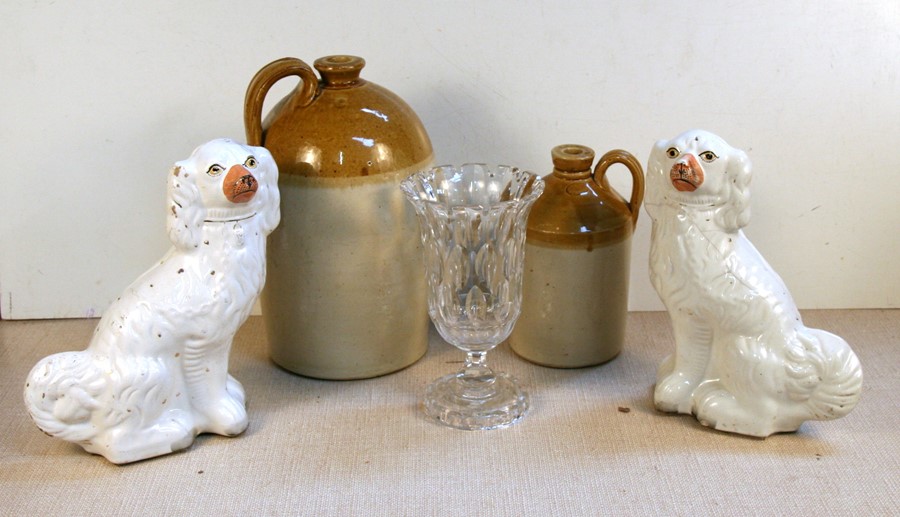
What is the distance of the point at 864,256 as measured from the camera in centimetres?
192

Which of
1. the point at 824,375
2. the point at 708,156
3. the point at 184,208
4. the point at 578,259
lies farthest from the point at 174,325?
the point at 824,375

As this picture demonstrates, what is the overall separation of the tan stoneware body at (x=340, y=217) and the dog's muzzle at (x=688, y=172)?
376 millimetres

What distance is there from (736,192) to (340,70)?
57 cm

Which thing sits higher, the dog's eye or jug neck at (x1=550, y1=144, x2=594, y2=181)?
the dog's eye

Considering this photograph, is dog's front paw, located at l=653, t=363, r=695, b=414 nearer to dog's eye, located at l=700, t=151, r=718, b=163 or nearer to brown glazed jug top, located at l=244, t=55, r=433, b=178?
dog's eye, located at l=700, t=151, r=718, b=163

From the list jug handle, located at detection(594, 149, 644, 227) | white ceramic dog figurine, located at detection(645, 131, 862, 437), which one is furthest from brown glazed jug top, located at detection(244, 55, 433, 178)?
white ceramic dog figurine, located at detection(645, 131, 862, 437)

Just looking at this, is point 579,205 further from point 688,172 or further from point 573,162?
point 688,172

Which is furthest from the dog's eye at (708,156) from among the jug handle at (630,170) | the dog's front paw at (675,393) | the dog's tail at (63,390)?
the dog's tail at (63,390)

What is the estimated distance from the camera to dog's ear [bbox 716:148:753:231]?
1.47 metres

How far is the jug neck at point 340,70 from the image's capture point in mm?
1609

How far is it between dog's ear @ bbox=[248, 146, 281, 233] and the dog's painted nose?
0.02m

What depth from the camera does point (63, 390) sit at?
4.63 ft

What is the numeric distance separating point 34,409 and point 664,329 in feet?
3.23

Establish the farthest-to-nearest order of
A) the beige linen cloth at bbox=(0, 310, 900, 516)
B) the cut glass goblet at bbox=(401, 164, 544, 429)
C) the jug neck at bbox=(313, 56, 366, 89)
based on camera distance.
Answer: the jug neck at bbox=(313, 56, 366, 89), the cut glass goblet at bbox=(401, 164, 544, 429), the beige linen cloth at bbox=(0, 310, 900, 516)
